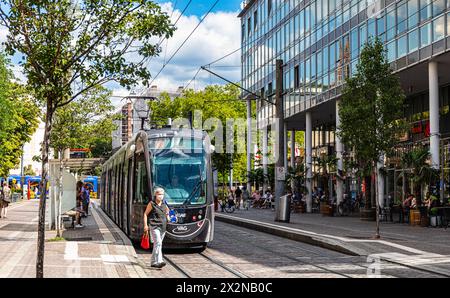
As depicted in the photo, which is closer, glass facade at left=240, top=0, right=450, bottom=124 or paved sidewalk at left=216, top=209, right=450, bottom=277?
paved sidewalk at left=216, top=209, right=450, bottom=277

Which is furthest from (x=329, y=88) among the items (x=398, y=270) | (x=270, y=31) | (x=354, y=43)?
(x=398, y=270)

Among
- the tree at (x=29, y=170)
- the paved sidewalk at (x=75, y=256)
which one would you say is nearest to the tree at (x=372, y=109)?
the paved sidewalk at (x=75, y=256)

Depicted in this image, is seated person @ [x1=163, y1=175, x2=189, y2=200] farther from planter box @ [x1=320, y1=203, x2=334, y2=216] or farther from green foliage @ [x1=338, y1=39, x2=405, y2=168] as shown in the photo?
planter box @ [x1=320, y1=203, x2=334, y2=216]

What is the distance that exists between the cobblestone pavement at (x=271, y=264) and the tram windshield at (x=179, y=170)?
1.52 m

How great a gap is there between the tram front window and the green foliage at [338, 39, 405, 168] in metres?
6.88

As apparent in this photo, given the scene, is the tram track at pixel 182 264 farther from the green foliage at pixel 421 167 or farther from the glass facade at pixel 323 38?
the glass facade at pixel 323 38

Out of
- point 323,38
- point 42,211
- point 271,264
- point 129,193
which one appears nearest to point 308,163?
point 323,38

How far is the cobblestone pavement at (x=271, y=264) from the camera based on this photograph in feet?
42.4

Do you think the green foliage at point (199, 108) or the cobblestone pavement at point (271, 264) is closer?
the cobblestone pavement at point (271, 264)

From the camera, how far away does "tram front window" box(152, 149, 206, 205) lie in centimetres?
1716

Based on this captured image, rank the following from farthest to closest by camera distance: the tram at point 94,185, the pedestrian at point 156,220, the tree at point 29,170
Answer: the tree at point 29,170 < the tram at point 94,185 < the pedestrian at point 156,220

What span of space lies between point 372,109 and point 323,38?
2024cm

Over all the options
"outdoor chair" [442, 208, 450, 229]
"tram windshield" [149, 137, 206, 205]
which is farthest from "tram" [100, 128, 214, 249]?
"outdoor chair" [442, 208, 450, 229]
